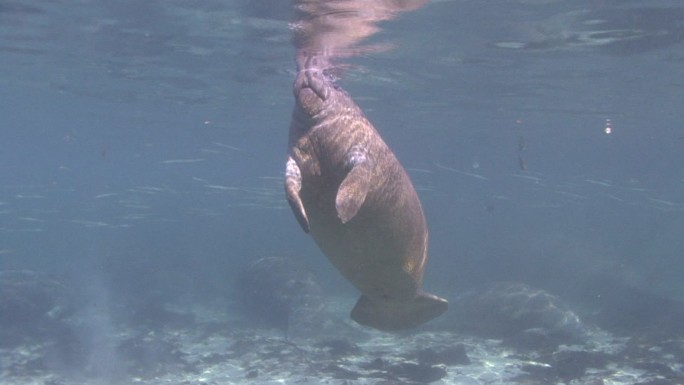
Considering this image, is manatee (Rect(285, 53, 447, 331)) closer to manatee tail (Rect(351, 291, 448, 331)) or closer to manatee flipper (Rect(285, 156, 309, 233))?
manatee flipper (Rect(285, 156, 309, 233))

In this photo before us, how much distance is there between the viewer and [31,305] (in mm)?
18922

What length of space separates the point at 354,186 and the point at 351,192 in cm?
9

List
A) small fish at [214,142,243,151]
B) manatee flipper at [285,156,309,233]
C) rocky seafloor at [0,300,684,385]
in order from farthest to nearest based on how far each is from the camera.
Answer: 1. small fish at [214,142,243,151]
2. rocky seafloor at [0,300,684,385]
3. manatee flipper at [285,156,309,233]

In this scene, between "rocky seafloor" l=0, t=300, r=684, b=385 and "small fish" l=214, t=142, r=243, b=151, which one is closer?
"rocky seafloor" l=0, t=300, r=684, b=385

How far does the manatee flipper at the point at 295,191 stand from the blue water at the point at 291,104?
10196 millimetres

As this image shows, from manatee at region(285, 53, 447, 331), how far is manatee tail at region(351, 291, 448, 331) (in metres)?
0.67

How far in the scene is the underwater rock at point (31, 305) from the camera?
16828 millimetres

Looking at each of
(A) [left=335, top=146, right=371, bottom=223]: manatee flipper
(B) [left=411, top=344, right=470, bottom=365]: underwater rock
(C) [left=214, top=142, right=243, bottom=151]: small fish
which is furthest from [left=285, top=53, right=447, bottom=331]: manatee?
(C) [left=214, top=142, right=243, bottom=151]: small fish

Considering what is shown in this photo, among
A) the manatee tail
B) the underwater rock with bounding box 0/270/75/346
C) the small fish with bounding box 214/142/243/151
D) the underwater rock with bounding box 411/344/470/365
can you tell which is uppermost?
the manatee tail

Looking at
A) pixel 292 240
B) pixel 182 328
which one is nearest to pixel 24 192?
pixel 292 240

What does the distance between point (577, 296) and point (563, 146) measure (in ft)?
90.0

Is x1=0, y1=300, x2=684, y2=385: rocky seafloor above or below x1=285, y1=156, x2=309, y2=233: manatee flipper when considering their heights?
below

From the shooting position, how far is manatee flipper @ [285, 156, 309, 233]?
12.0 feet

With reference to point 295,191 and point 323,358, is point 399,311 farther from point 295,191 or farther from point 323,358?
point 323,358
